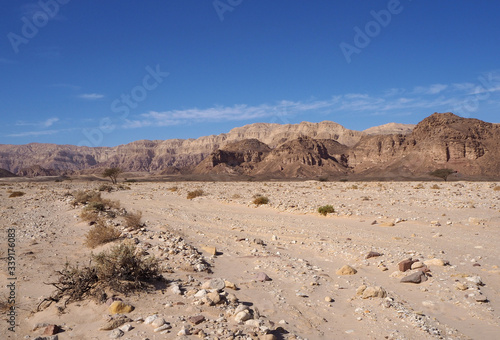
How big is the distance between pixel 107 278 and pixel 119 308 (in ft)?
2.74

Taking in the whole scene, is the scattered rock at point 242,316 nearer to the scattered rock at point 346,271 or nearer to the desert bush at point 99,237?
the scattered rock at point 346,271

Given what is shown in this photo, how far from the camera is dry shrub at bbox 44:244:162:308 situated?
546 centimetres

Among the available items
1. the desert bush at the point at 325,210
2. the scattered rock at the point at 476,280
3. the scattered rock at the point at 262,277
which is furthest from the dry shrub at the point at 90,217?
the scattered rock at the point at 476,280

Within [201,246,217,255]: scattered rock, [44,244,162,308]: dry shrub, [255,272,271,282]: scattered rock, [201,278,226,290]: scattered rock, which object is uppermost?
[44,244,162,308]: dry shrub

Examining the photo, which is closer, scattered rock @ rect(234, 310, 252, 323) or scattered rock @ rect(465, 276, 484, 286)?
scattered rock @ rect(234, 310, 252, 323)

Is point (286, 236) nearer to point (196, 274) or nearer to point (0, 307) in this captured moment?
point (196, 274)

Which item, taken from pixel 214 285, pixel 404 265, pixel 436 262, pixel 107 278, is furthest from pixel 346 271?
pixel 107 278

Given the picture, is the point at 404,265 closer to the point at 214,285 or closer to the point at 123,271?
the point at 214,285

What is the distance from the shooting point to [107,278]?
567cm

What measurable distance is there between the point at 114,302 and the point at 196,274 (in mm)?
2170

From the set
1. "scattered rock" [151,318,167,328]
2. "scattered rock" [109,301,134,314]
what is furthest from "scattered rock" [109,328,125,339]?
"scattered rock" [109,301,134,314]

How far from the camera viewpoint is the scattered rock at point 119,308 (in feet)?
16.3

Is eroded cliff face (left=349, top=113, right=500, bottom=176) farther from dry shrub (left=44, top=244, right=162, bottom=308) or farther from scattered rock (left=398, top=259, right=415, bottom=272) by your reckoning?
dry shrub (left=44, top=244, right=162, bottom=308)

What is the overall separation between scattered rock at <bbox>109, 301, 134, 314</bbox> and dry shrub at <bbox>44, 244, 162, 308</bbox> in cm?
42
